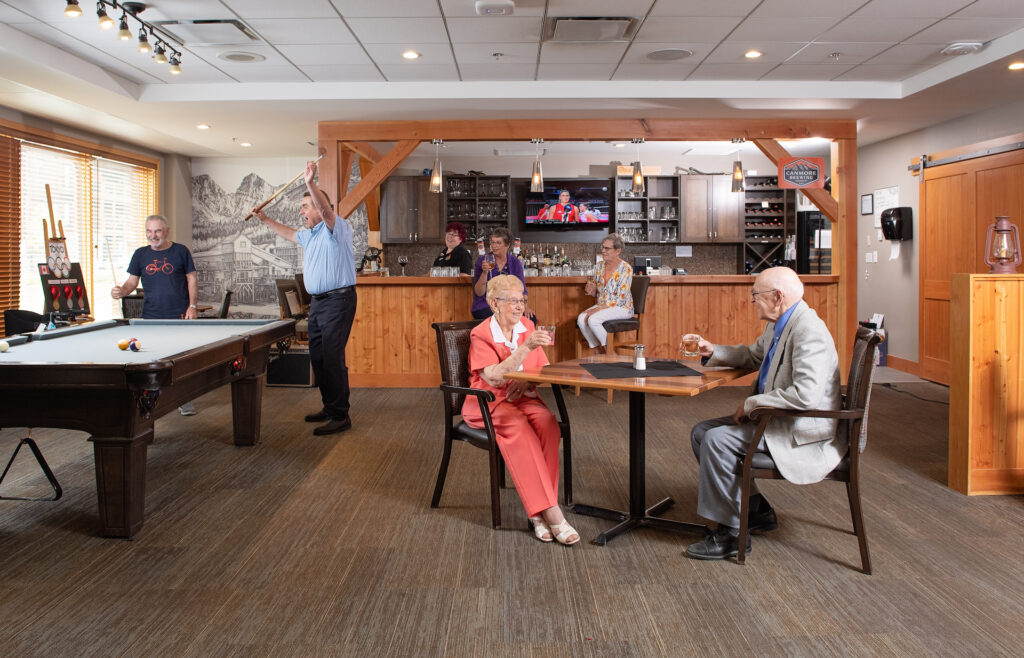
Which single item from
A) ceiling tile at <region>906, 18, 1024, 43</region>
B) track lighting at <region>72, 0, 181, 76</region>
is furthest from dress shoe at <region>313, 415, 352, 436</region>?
ceiling tile at <region>906, 18, 1024, 43</region>

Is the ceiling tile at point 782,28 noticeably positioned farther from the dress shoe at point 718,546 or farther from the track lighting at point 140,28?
the track lighting at point 140,28

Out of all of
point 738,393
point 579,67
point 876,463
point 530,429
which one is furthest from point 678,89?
point 530,429

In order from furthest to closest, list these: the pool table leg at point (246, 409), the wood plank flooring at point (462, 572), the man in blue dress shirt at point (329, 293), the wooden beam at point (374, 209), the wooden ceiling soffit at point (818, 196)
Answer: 1. the wooden beam at point (374, 209)
2. the wooden ceiling soffit at point (818, 196)
3. the man in blue dress shirt at point (329, 293)
4. the pool table leg at point (246, 409)
5. the wood plank flooring at point (462, 572)

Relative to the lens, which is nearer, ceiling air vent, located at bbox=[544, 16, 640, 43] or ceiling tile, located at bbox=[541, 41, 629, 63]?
ceiling air vent, located at bbox=[544, 16, 640, 43]

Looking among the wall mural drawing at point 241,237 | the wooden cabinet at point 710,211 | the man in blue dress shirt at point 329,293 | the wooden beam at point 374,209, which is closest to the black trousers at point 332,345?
the man in blue dress shirt at point 329,293

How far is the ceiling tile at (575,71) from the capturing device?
587 centimetres

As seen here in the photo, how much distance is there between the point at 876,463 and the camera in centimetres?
445

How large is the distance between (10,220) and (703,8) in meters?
6.29

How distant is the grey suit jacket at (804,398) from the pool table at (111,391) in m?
2.45

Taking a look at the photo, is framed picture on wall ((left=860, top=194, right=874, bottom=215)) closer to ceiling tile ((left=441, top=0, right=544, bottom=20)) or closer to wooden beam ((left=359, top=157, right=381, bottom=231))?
ceiling tile ((left=441, top=0, right=544, bottom=20))

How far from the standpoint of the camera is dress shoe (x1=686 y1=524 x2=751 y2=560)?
2.99 meters

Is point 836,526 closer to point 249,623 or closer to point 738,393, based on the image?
point 249,623

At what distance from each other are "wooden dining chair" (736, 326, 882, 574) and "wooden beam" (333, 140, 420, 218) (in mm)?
5154

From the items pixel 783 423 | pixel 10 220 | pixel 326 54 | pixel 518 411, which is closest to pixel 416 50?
→ pixel 326 54
